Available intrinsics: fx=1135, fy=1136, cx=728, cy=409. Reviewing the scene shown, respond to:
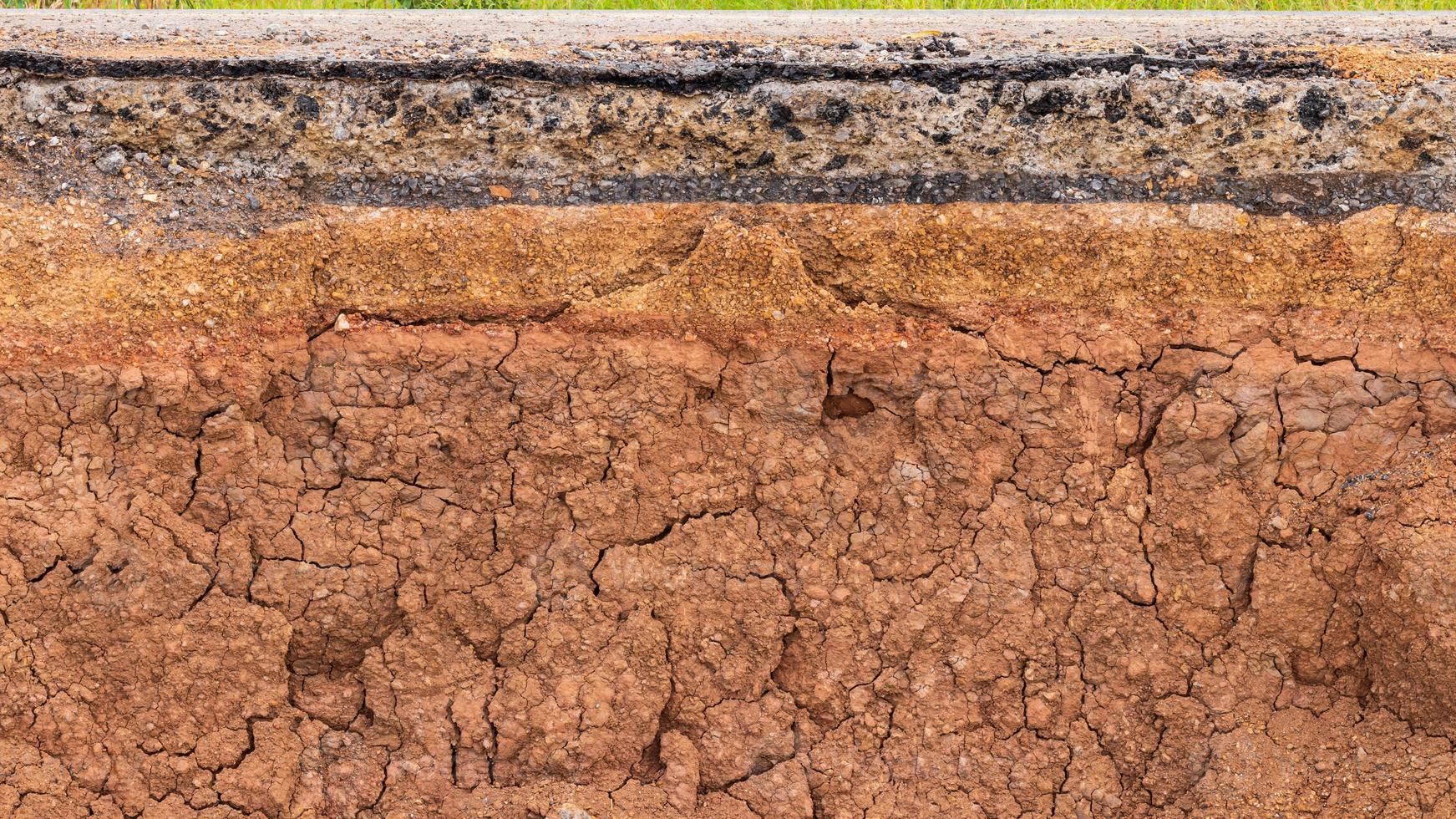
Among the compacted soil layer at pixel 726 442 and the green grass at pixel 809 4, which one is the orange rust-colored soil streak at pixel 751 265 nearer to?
the compacted soil layer at pixel 726 442

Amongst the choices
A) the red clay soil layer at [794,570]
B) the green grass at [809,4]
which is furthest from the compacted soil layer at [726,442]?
the green grass at [809,4]

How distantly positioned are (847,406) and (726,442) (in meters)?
0.28

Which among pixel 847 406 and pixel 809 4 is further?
pixel 809 4

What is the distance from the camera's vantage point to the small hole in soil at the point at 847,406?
8.25 ft

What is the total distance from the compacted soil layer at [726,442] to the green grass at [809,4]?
1.25 m

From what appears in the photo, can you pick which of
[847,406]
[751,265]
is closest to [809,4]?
[751,265]

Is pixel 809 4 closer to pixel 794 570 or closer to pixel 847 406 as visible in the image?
pixel 847 406

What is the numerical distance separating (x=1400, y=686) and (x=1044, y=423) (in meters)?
0.93

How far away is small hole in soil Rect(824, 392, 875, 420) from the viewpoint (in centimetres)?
252

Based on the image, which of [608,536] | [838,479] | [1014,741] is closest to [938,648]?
[1014,741]

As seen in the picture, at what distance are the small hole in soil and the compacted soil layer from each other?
11 millimetres

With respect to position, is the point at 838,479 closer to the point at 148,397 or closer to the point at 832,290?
the point at 832,290

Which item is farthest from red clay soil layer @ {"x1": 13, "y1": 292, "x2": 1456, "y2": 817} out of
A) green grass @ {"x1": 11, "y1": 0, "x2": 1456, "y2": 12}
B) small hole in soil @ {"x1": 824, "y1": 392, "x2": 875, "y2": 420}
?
green grass @ {"x1": 11, "y1": 0, "x2": 1456, "y2": 12}

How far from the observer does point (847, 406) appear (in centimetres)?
252
